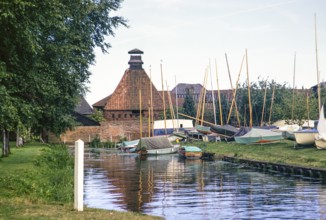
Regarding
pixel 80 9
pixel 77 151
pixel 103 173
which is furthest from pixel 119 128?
pixel 77 151

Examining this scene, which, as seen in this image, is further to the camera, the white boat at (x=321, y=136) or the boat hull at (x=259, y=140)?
the boat hull at (x=259, y=140)

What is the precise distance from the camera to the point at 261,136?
5569 cm

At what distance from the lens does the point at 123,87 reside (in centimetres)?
10212

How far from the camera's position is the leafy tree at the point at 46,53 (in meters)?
17.6

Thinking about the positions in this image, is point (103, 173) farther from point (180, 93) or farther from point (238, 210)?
point (180, 93)

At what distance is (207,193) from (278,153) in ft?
69.6

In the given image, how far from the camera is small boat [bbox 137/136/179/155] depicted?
2443 inches

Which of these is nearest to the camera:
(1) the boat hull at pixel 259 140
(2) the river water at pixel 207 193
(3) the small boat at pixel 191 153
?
(2) the river water at pixel 207 193

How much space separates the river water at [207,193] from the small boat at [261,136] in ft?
45.0

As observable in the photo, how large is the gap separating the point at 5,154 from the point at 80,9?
39.9 ft

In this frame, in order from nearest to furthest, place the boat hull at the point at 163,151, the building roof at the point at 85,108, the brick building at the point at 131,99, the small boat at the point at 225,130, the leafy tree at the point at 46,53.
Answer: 1. the leafy tree at the point at 46,53
2. the boat hull at the point at 163,151
3. the small boat at the point at 225,130
4. the brick building at the point at 131,99
5. the building roof at the point at 85,108

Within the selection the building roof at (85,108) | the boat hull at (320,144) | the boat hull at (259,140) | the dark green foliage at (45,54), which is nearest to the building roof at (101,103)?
the building roof at (85,108)

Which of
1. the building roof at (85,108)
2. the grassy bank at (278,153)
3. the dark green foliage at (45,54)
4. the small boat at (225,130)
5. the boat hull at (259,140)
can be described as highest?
the building roof at (85,108)

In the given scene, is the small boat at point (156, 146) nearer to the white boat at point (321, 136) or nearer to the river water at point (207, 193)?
the river water at point (207, 193)
